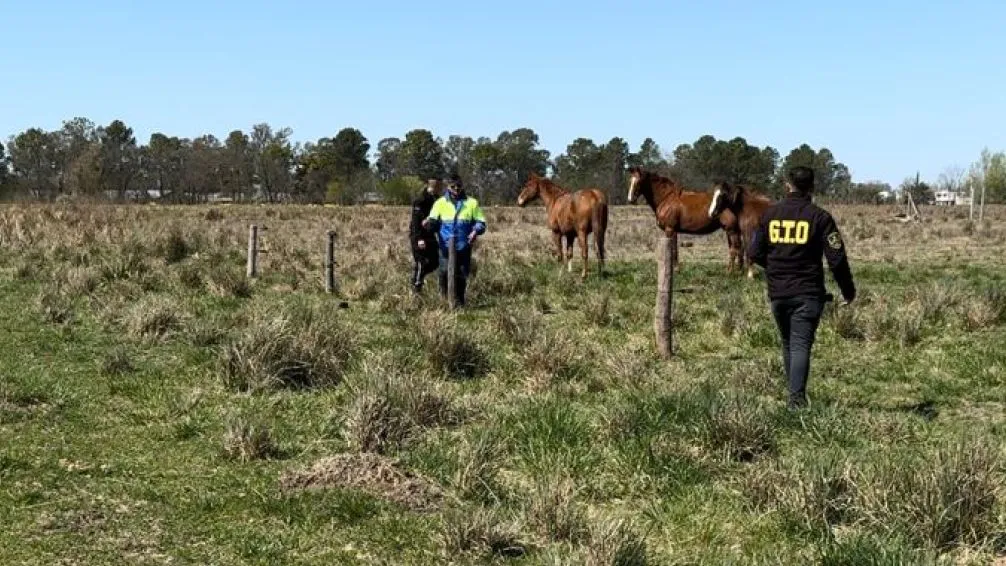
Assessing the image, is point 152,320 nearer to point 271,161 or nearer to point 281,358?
point 281,358

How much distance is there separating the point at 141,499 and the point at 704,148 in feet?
328

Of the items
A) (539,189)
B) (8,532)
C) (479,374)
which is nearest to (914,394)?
(479,374)

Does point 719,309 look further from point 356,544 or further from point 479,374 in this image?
point 356,544

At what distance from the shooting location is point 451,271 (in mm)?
12516

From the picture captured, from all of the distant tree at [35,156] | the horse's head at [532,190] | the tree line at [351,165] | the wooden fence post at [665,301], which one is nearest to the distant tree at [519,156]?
the tree line at [351,165]

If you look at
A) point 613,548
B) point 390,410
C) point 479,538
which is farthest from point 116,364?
point 613,548

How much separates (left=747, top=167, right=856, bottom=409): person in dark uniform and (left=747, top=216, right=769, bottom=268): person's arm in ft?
0.12

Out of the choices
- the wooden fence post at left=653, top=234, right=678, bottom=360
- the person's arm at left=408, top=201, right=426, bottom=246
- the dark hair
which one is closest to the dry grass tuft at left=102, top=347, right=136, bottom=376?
the wooden fence post at left=653, top=234, right=678, bottom=360

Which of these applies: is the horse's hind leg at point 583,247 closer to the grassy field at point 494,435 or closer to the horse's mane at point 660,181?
the horse's mane at point 660,181

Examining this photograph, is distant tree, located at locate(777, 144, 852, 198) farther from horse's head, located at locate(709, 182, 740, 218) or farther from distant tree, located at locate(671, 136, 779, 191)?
horse's head, located at locate(709, 182, 740, 218)

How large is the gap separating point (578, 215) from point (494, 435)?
1184 centimetres

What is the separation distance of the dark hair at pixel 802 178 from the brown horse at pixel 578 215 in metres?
9.39

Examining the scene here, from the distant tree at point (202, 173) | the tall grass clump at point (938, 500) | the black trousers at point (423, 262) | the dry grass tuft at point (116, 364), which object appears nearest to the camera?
the tall grass clump at point (938, 500)

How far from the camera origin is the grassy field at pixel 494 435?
15.0ft
